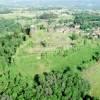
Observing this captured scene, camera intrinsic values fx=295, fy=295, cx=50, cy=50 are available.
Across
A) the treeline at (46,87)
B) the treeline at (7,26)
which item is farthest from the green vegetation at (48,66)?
the treeline at (7,26)

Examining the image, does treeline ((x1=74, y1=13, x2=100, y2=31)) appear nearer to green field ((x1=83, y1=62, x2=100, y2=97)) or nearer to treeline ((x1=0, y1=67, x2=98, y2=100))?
green field ((x1=83, y1=62, x2=100, y2=97))

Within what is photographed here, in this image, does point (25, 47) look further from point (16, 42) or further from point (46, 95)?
point (46, 95)

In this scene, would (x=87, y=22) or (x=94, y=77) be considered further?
(x=87, y=22)

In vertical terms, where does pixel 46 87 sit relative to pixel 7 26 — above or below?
above

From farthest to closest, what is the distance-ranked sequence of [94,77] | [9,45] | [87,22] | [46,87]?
[87,22] < [9,45] < [94,77] < [46,87]

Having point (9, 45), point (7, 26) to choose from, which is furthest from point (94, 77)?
point (7, 26)

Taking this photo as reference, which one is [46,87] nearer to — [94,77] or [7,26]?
[94,77]

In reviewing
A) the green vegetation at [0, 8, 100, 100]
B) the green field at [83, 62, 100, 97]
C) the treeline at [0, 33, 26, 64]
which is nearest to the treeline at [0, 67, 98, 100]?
the green vegetation at [0, 8, 100, 100]

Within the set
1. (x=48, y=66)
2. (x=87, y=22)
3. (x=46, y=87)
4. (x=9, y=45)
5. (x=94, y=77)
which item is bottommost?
(x=87, y=22)

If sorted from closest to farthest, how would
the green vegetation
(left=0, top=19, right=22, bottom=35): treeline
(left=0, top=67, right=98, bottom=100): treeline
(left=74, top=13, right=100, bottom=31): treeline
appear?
(left=0, top=67, right=98, bottom=100): treeline
the green vegetation
(left=0, top=19, right=22, bottom=35): treeline
(left=74, top=13, right=100, bottom=31): treeline

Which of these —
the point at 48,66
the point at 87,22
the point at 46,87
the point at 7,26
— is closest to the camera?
the point at 46,87
